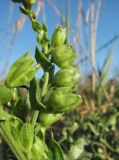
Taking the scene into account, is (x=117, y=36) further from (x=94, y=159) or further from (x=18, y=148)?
(x=18, y=148)

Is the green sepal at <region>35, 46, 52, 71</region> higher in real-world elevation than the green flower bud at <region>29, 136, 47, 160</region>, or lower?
higher

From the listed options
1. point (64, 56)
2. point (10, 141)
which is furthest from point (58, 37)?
point (10, 141)

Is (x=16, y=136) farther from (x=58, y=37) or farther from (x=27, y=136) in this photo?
(x=58, y=37)

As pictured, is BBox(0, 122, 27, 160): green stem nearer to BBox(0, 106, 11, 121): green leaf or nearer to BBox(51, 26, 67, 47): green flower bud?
BBox(0, 106, 11, 121): green leaf

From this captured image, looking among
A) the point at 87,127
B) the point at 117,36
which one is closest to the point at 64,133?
the point at 87,127

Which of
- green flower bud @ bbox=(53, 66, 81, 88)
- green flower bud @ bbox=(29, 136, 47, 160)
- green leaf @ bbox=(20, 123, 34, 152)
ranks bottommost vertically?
green flower bud @ bbox=(29, 136, 47, 160)

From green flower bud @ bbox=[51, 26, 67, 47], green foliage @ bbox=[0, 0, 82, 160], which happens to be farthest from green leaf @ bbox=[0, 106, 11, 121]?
green flower bud @ bbox=[51, 26, 67, 47]
